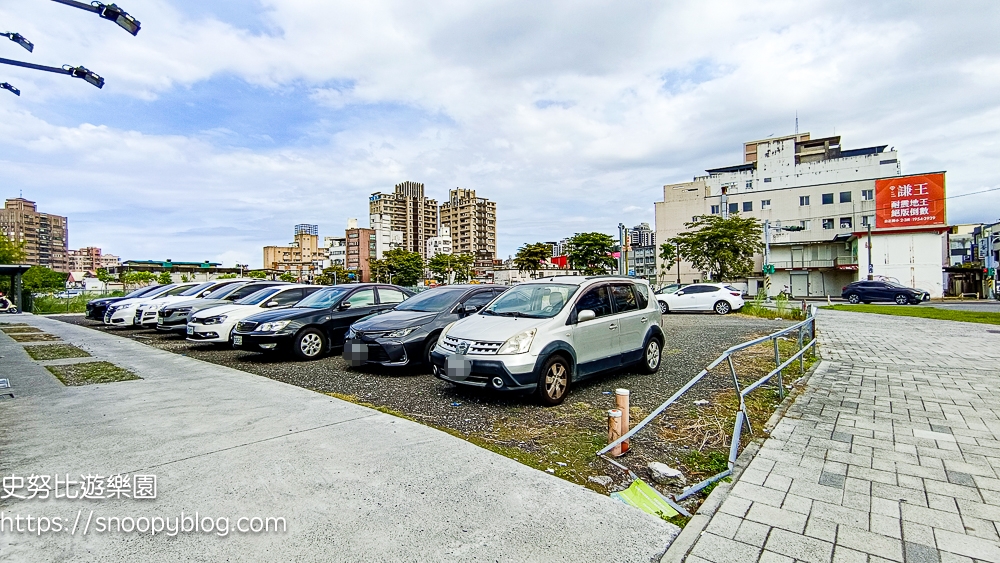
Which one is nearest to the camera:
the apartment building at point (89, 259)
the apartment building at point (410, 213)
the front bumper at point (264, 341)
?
the front bumper at point (264, 341)

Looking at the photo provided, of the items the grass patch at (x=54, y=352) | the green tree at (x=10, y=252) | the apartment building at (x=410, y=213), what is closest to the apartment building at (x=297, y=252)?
the apartment building at (x=410, y=213)

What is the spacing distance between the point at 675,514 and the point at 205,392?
5.61 metres

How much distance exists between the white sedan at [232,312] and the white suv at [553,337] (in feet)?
19.2

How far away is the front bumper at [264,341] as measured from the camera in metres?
8.41

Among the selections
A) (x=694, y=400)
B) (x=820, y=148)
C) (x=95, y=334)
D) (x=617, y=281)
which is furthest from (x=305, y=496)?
(x=820, y=148)

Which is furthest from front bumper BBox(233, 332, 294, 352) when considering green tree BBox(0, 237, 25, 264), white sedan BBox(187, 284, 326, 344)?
green tree BBox(0, 237, 25, 264)

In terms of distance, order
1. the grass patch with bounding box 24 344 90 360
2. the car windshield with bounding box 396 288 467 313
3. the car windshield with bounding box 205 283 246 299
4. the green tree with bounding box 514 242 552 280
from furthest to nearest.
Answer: the green tree with bounding box 514 242 552 280, the car windshield with bounding box 205 283 246 299, the grass patch with bounding box 24 344 90 360, the car windshield with bounding box 396 288 467 313

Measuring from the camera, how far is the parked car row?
17.4ft

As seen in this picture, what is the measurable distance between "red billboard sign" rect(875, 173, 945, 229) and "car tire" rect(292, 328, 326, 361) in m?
48.5

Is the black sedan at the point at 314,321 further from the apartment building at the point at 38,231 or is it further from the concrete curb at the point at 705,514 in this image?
the apartment building at the point at 38,231

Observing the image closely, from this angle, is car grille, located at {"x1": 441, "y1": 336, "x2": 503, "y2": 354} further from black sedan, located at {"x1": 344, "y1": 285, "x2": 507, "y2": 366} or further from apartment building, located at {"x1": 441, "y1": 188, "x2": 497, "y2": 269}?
apartment building, located at {"x1": 441, "y1": 188, "x2": 497, "y2": 269}

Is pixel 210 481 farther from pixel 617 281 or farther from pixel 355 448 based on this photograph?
pixel 617 281

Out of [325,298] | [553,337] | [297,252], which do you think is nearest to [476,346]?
[553,337]

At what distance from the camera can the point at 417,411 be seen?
533 cm
